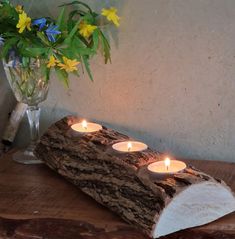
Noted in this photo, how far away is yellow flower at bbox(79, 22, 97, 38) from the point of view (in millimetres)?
995

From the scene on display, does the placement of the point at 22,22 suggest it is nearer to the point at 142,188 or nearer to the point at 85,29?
the point at 85,29

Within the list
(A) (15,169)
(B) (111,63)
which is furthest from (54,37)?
(A) (15,169)

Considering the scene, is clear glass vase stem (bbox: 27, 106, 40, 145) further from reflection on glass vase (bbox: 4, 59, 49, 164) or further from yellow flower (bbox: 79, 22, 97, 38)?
yellow flower (bbox: 79, 22, 97, 38)

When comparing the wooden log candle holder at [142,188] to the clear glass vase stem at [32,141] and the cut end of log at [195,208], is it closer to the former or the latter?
the cut end of log at [195,208]

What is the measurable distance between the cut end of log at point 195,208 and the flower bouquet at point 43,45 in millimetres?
355

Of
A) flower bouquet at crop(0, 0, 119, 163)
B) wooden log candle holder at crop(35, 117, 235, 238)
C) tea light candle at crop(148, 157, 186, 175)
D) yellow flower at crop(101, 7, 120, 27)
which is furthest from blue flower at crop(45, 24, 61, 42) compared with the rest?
tea light candle at crop(148, 157, 186, 175)

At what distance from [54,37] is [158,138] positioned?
33 centimetres

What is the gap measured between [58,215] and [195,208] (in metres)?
0.23

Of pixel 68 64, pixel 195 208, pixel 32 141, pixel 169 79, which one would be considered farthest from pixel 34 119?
pixel 195 208

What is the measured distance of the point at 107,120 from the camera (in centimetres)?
117

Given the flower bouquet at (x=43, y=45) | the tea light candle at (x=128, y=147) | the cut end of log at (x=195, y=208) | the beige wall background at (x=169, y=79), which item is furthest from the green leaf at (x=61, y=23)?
the cut end of log at (x=195, y=208)

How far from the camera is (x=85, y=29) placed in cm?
100

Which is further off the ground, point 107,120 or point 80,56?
point 80,56

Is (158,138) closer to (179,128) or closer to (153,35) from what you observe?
(179,128)
